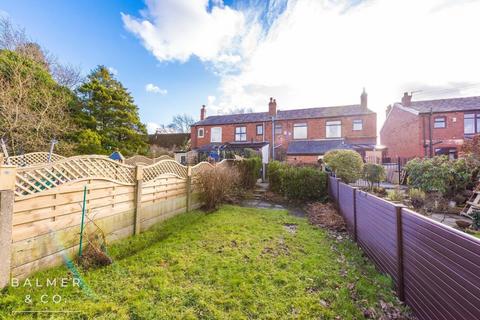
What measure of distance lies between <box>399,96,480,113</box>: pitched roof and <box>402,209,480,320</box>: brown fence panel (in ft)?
76.7

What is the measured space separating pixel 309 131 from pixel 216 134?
38.0ft

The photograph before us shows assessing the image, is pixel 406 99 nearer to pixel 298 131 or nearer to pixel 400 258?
pixel 298 131

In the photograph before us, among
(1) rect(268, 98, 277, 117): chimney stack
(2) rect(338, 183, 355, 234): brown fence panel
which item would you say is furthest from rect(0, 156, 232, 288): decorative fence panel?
(1) rect(268, 98, 277, 117): chimney stack

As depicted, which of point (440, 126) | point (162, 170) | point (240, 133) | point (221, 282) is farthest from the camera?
point (240, 133)

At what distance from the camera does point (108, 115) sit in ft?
53.8

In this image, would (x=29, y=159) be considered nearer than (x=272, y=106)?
Yes

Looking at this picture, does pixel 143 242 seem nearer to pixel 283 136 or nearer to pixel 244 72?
pixel 244 72

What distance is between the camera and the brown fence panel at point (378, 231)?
3.04 meters

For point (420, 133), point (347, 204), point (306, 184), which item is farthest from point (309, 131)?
point (347, 204)

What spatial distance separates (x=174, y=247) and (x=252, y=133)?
21.2m

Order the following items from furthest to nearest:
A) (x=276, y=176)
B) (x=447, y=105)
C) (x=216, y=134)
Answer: (x=216, y=134)
(x=447, y=105)
(x=276, y=176)

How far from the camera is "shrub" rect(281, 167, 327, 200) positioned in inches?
344

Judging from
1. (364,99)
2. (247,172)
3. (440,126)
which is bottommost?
(247,172)

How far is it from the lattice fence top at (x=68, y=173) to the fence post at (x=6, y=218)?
0.14 meters
